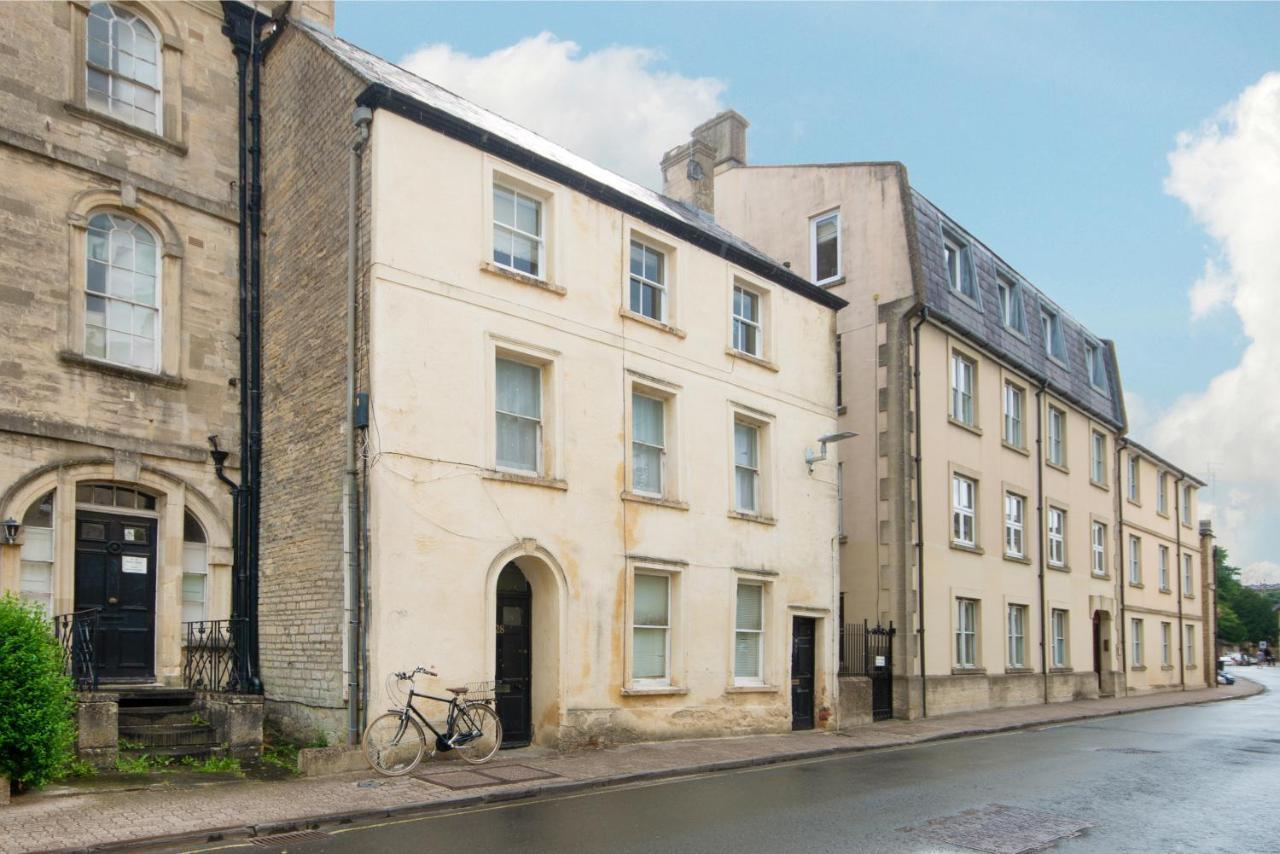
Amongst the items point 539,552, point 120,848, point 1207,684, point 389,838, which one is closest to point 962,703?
point 539,552

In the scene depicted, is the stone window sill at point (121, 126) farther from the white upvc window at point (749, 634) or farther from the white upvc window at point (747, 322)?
the white upvc window at point (749, 634)

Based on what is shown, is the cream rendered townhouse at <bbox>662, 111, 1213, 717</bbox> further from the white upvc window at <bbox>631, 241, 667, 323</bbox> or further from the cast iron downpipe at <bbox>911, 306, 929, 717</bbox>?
the white upvc window at <bbox>631, 241, 667, 323</bbox>

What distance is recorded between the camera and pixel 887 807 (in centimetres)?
1096

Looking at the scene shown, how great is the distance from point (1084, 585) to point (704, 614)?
19045 mm

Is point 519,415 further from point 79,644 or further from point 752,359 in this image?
point 79,644

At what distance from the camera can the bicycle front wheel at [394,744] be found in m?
12.3

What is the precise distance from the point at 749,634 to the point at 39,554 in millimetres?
10991

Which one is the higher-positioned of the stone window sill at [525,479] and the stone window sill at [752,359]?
the stone window sill at [752,359]

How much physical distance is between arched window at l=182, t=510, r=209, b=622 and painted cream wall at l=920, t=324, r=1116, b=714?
48.7 ft

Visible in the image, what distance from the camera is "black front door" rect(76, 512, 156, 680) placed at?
14211mm

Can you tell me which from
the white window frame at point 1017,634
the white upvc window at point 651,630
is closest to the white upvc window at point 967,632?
the white window frame at point 1017,634

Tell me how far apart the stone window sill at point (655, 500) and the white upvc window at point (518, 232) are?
11.8 ft

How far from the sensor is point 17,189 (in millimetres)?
13852

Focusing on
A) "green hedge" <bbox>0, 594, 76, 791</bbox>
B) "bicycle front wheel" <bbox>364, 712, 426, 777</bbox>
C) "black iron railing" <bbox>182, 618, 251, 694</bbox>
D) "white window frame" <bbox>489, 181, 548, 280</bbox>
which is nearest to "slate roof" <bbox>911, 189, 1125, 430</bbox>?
"white window frame" <bbox>489, 181, 548, 280</bbox>
